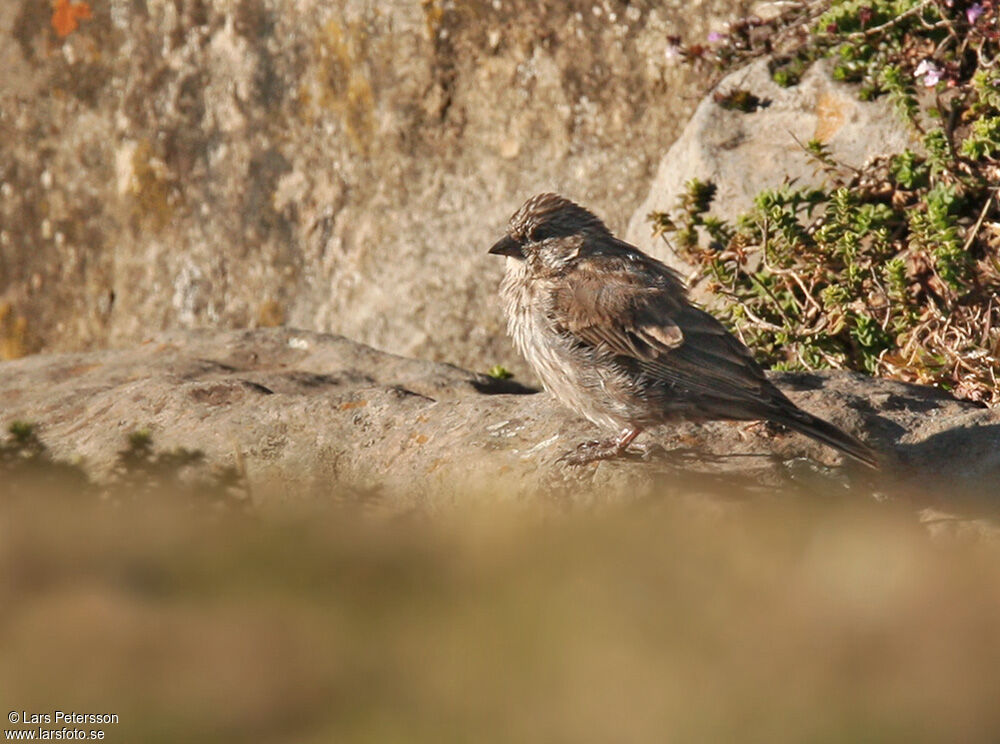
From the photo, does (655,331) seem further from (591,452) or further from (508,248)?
(508,248)

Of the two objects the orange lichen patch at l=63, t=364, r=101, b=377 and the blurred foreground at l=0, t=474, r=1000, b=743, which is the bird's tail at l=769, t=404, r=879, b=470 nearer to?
the blurred foreground at l=0, t=474, r=1000, b=743

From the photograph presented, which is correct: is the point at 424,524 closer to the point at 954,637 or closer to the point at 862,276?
the point at 954,637

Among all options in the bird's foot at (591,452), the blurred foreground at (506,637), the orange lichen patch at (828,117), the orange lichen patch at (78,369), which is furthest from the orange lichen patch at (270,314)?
the blurred foreground at (506,637)

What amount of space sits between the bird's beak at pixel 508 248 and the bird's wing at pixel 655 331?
1.08 feet

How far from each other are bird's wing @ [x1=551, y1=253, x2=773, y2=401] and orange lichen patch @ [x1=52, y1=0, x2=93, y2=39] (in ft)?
17.1

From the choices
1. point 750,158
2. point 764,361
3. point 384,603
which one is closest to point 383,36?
point 750,158

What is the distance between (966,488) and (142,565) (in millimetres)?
3397

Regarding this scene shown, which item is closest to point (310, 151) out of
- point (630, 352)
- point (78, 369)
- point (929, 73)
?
point (78, 369)

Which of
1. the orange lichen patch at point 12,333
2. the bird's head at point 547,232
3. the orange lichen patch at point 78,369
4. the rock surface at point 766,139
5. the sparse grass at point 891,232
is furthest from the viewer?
the orange lichen patch at point 12,333

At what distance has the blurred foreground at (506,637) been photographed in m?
1.50

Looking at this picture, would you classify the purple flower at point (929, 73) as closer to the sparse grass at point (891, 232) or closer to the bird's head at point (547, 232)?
the sparse grass at point (891, 232)

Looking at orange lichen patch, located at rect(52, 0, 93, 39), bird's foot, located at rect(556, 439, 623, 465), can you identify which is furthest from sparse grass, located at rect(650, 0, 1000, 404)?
orange lichen patch, located at rect(52, 0, 93, 39)

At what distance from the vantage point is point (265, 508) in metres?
2.30

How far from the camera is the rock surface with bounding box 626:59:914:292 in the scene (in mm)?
6641
